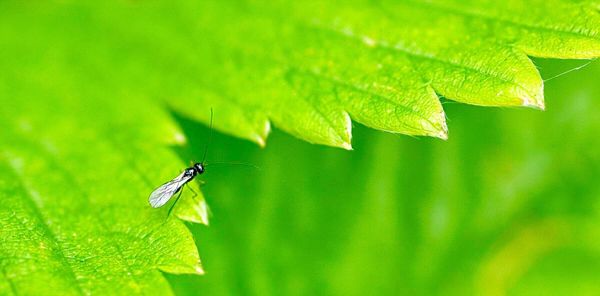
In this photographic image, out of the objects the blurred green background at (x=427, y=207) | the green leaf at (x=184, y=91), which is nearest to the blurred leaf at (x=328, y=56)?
the green leaf at (x=184, y=91)

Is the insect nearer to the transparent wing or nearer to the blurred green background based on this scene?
the transparent wing

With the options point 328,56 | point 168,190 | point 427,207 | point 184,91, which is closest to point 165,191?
point 168,190

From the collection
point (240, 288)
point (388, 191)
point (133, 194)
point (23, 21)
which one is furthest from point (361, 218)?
point (23, 21)

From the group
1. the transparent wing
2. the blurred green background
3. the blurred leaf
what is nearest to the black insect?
the transparent wing

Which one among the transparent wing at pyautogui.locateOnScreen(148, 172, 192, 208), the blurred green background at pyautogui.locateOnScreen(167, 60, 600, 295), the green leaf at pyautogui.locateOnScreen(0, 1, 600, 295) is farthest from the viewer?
the blurred green background at pyautogui.locateOnScreen(167, 60, 600, 295)

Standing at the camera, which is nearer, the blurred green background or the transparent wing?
the transparent wing

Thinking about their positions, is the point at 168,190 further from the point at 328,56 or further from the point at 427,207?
the point at 427,207

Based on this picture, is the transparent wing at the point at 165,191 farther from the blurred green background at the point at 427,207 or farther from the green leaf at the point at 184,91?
the blurred green background at the point at 427,207
